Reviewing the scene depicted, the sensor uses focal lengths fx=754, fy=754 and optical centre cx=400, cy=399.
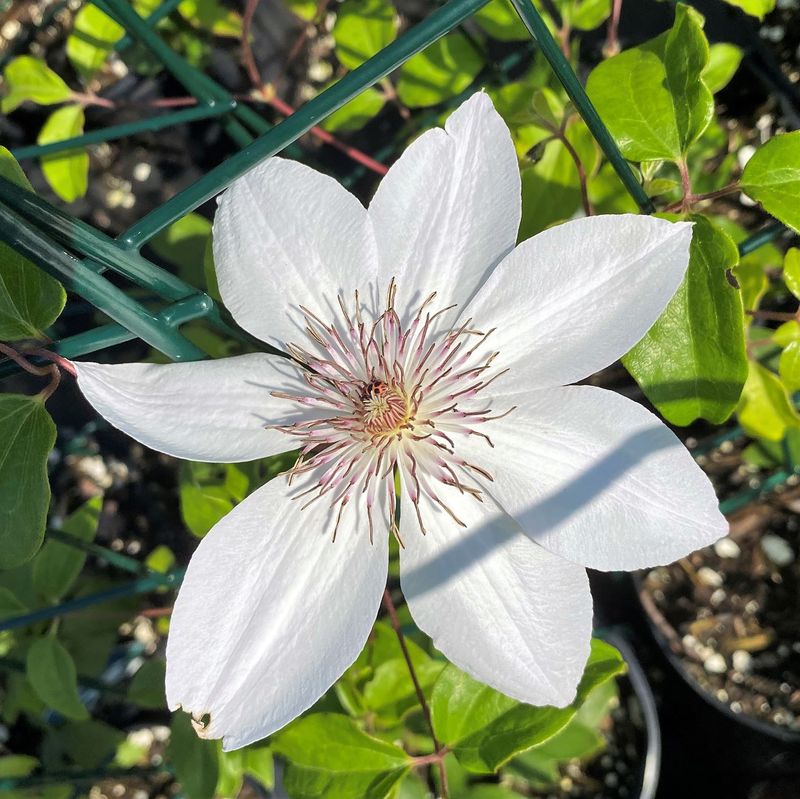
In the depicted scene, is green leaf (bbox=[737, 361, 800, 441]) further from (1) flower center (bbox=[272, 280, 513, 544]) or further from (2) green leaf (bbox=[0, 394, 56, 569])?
(2) green leaf (bbox=[0, 394, 56, 569])

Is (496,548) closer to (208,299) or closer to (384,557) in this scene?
(384,557)

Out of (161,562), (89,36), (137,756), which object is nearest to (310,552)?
(161,562)

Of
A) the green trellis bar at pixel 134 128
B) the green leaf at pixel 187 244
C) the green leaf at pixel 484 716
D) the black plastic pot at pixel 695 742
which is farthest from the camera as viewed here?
the black plastic pot at pixel 695 742

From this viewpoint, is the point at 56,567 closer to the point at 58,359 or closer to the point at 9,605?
the point at 9,605

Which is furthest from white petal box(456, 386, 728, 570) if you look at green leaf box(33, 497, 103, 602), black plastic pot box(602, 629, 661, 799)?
black plastic pot box(602, 629, 661, 799)

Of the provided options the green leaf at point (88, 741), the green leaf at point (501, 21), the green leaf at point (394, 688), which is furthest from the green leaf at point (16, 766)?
the green leaf at point (501, 21)

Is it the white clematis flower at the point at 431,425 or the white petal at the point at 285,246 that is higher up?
the white petal at the point at 285,246

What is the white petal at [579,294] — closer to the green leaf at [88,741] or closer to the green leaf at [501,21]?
the green leaf at [501,21]
